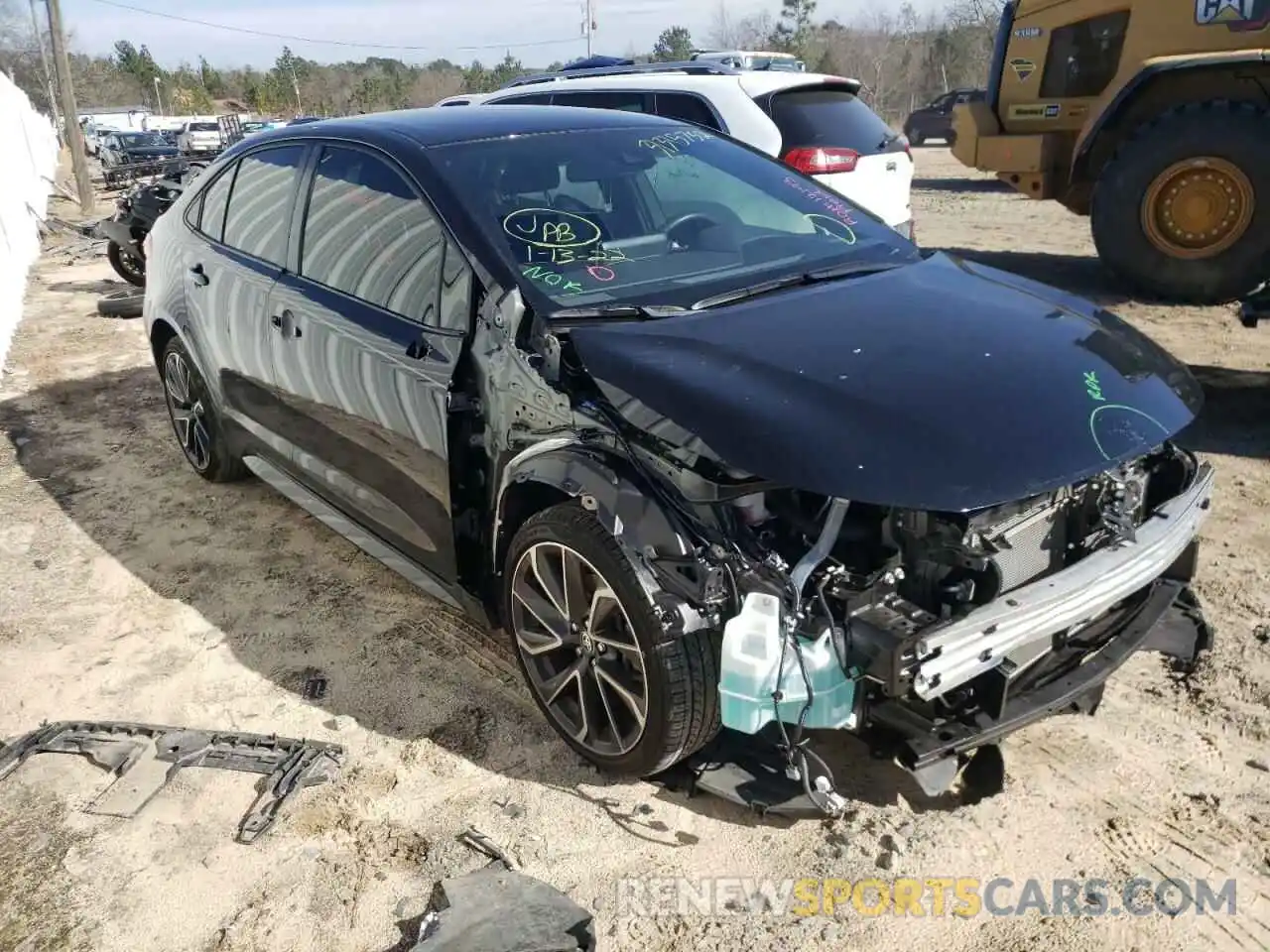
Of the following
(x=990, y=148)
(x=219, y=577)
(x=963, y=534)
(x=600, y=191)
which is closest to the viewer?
(x=963, y=534)

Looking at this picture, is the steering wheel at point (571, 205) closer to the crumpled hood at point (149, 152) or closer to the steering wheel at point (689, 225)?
the steering wheel at point (689, 225)

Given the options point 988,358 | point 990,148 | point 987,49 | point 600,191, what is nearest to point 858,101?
point 990,148

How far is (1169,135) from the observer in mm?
7305

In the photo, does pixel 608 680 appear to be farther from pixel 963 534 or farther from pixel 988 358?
pixel 988 358

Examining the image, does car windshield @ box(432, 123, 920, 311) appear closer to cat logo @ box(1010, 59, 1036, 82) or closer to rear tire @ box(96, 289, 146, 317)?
cat logo @ box(1010, 59, 1036, 82)

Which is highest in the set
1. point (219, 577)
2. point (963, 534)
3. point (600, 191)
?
point (600, 191)

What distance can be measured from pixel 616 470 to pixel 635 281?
77cm

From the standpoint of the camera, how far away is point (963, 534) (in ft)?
7.59

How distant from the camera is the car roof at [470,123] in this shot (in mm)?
3430

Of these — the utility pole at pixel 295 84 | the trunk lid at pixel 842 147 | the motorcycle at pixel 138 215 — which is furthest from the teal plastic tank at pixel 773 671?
the utility pole at pixel 295 84

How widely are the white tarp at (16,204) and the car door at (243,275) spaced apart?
14.7 ft

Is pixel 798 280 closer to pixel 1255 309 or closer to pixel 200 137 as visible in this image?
pixel 1255 309

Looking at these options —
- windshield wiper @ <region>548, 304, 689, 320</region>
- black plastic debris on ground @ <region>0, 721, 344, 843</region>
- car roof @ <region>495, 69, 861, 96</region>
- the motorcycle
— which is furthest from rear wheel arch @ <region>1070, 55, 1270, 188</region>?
the motorcycle

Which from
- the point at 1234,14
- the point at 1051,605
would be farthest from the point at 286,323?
the point at 1234,14
